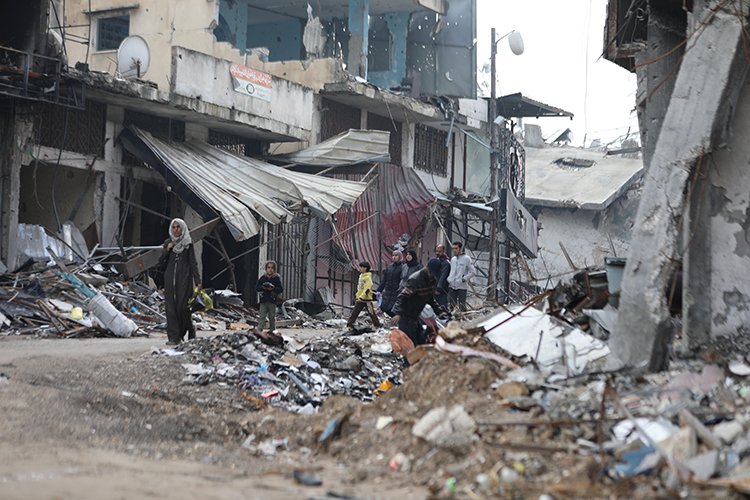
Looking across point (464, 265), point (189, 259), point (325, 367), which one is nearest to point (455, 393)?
point (325, 367)

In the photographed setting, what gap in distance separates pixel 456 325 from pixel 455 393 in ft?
4.95

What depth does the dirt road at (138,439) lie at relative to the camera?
5.64 meters

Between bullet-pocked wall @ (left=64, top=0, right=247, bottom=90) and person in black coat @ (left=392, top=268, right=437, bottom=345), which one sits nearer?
person in black coat @ (left=392, top=268, right=437, bottom=345)

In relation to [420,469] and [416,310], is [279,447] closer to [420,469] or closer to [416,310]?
[420,469]

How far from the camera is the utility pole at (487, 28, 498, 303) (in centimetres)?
2838

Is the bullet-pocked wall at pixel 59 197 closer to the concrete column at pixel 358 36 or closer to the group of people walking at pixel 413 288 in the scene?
the group of people walking at pixel 413 288

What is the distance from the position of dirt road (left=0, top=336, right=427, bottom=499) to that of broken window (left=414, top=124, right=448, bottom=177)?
1903cm

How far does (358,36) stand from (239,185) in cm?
818

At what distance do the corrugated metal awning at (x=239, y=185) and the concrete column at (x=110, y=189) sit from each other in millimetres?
303

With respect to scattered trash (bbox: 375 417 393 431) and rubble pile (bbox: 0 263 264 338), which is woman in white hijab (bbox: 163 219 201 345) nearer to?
rubble pile (bbox: 0 263 264 338)

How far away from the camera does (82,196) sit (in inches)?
796

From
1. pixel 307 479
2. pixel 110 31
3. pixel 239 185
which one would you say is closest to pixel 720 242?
pixel 307 479

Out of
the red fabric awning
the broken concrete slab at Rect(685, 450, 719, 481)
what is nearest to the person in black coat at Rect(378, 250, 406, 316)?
the red fabric awning

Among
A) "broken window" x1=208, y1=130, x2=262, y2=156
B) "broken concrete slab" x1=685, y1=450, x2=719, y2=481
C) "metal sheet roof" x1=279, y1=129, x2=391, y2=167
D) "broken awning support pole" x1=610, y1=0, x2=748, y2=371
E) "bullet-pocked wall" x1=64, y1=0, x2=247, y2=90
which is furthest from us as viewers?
"bullet-pocked wall" x1=64, y1=0, x2=247, y2=90
